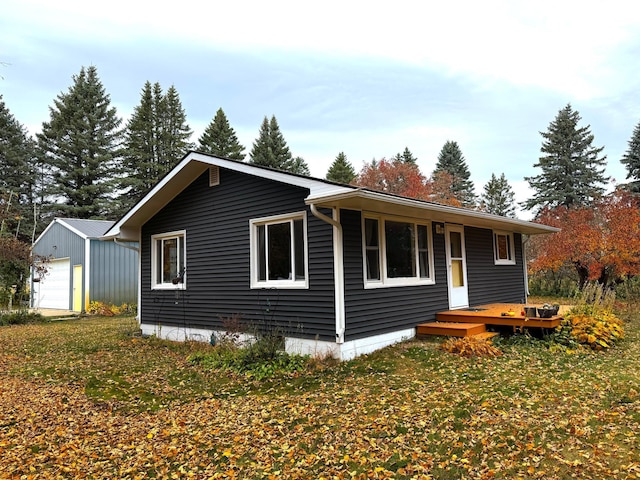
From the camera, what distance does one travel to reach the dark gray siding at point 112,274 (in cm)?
1597

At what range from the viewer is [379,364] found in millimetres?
6184

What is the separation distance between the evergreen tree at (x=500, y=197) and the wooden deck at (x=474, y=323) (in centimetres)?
3362

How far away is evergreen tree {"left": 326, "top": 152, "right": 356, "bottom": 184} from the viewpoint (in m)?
35.5

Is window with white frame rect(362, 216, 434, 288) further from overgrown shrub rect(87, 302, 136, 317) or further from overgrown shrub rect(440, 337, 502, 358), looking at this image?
overgrown shrub rect(87, 302, 136, 317)

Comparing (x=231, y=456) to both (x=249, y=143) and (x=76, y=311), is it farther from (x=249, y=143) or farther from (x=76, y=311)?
(x=249, y=143)

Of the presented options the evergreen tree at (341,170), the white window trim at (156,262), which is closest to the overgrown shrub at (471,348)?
the white window trim at (156,262)

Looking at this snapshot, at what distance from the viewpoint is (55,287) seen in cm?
1800

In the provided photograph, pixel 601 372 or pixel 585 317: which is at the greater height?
pixel 585 317

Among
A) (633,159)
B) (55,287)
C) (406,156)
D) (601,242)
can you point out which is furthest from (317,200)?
(406,156)

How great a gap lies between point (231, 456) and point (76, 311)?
15.5 m

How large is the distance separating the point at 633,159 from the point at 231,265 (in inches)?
1042

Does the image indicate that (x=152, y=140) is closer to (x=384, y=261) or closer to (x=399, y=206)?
(x=384, y=261)

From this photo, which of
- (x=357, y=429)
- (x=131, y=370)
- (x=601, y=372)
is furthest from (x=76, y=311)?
(x=601, y=372)

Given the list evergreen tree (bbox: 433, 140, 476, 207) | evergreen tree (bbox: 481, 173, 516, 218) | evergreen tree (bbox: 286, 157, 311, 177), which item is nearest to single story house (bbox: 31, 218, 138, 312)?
evergreen tree (bbox: 286, 157, 311, 177)
